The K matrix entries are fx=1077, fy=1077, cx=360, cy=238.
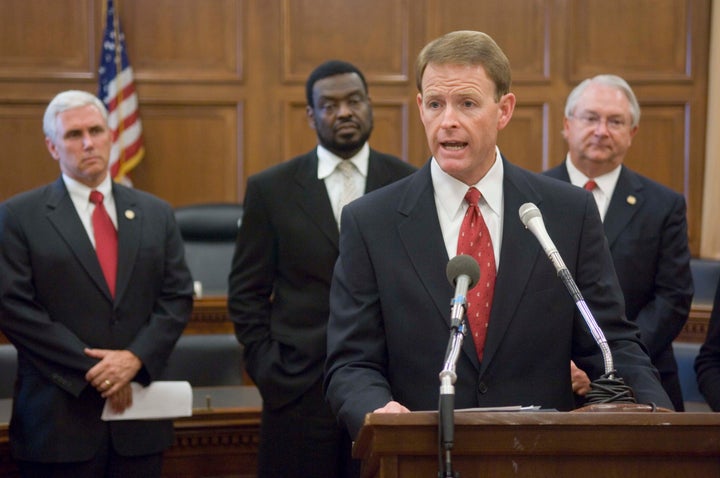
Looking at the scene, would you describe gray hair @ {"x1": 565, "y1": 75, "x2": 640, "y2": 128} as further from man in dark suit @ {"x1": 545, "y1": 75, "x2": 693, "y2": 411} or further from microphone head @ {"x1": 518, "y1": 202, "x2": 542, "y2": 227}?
microphone head @ {"x1": 518, "y1": 202, "x2": 542, "y2": 227}

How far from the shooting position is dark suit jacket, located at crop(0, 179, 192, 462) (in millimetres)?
3504

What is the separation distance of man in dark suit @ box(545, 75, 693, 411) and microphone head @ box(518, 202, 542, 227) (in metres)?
1.24

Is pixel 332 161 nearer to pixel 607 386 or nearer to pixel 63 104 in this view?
pixel 63 104

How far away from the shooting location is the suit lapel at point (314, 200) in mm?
3592

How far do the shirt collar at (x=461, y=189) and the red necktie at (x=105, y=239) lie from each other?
1651 mm

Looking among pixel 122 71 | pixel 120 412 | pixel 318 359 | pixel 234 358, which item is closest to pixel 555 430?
pixel 318 359

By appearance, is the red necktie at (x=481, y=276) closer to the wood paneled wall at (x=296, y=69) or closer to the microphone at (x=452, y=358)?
the microphone at (x=452, y=358)

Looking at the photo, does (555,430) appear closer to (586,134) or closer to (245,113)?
(586,134)

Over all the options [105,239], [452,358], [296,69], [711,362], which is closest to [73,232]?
[105,239]

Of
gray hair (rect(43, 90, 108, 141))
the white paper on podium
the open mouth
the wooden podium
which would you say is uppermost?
gray hair (rect(43, 90, 108, 141))

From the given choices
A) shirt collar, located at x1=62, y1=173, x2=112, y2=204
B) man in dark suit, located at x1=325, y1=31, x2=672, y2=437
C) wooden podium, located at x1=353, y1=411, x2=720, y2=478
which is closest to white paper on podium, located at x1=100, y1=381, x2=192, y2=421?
shirt collar, located at x1=62, y1=173, x2=112, y2=204

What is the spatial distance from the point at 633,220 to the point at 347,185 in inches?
38.2

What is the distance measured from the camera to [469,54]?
230 cm

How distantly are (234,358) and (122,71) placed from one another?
112 inches
